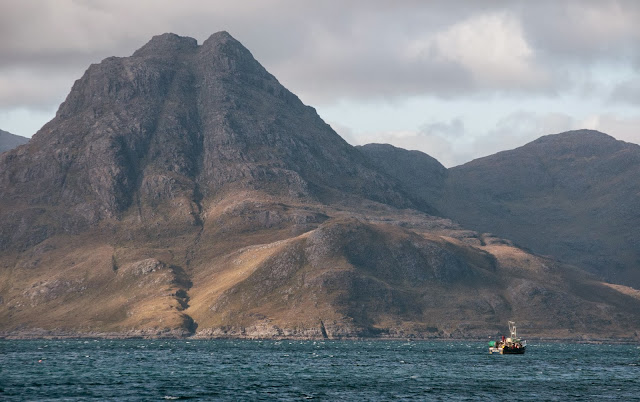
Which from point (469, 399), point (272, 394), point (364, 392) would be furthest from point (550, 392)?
point (272, 394)

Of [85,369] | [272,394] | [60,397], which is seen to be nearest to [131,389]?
[60,397]

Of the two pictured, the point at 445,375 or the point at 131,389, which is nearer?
the point at 131,389

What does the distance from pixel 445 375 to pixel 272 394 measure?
56972mm

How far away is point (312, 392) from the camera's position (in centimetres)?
13812

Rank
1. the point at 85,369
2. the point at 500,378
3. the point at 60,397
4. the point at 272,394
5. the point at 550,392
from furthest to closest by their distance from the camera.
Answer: the point at 85,369
the point at 500,378
the point at 550,392
the point at 272,394
the point at 60,397

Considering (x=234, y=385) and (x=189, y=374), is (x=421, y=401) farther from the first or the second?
(x=189, y=374)

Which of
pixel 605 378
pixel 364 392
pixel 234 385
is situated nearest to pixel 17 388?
pixel 234 385

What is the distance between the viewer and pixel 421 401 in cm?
12800

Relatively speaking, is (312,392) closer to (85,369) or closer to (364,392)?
(364,392)

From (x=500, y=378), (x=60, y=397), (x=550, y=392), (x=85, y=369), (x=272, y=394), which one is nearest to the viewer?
(x=60, y=397)

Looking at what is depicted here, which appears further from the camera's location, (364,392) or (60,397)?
(364,392)

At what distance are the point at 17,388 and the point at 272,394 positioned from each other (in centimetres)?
4080

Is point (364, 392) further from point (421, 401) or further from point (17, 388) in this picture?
point (17, 388)

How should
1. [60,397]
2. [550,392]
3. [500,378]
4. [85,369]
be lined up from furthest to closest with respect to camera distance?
1. [85,369]
2. [500,378]
3. [550,392]
4. [60,397]
